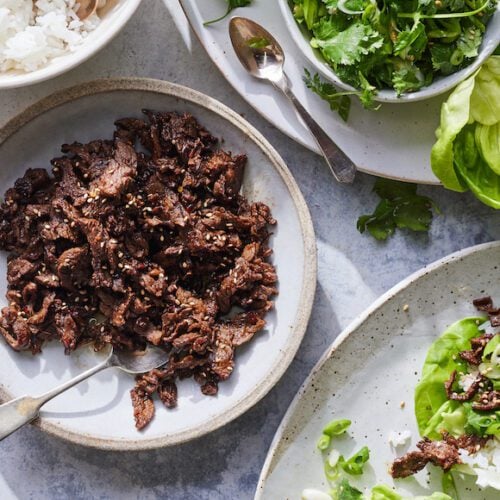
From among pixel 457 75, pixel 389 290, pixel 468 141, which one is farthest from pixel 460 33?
pixel 389 290

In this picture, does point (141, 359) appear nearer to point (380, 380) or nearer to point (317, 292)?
point (317, 292)

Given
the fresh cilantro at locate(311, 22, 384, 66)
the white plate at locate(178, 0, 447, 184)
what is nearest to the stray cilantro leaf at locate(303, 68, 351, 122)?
the white plate at locate(178, 0, 447, 184)

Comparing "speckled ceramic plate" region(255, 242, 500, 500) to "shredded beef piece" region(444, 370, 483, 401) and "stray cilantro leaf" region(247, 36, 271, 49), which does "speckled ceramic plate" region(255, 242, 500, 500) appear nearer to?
"shredded beef piece" region(444, 370, 483, 401)

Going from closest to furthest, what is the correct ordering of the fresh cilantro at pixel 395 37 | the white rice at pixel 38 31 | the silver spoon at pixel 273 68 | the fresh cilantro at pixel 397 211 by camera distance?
the fresh cilantro at pixel 395 37
the white rice at pixel 38 31
the silver spoon at pixel 273 68
the fresh cilantro at pixel 397 211

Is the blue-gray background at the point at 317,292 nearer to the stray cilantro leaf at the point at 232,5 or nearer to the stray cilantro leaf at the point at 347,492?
the stray cilantro leaf at the point at 232,5

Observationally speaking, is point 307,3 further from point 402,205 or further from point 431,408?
point 431,408

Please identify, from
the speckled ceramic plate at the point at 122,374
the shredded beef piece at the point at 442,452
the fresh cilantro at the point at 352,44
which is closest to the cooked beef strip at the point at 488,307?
the shredded beef piece at the point at 442,452

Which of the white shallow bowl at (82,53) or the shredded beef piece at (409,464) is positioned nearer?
the white shallow bowl at (82,53)
